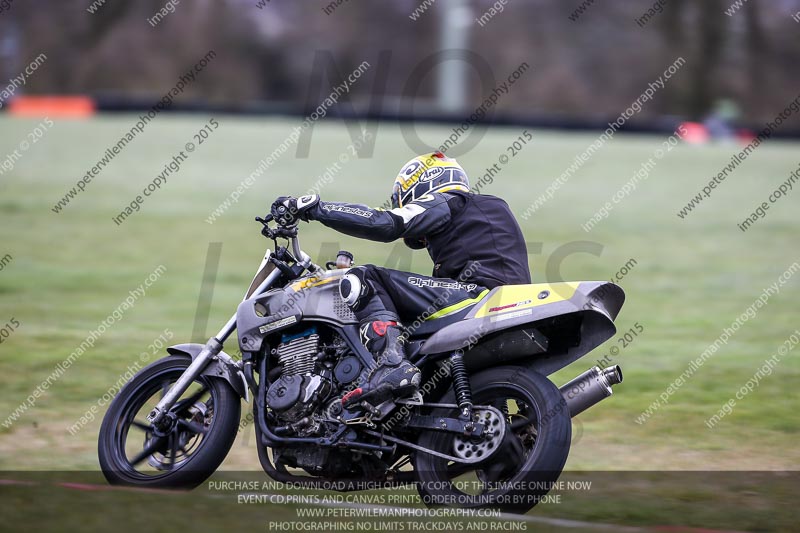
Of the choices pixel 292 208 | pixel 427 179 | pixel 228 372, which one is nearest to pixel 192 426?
pixel 228 372

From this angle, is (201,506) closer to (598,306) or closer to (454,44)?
(598,306)

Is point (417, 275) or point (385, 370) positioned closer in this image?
point (385, 370)

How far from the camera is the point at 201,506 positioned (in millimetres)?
5605

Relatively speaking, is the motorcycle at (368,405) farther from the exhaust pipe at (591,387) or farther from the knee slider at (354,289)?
the knee slider at (354,289)

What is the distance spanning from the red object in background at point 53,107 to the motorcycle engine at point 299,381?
36.4 metres

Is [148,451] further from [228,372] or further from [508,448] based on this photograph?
[508,448]

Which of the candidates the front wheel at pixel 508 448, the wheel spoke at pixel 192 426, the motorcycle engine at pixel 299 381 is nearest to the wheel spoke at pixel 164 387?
the wheel spoke at pixel 192 426

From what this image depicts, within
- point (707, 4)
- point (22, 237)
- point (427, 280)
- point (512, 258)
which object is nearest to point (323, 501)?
point (427, 280)

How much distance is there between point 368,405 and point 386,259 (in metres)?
9.77

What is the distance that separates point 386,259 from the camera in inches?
609

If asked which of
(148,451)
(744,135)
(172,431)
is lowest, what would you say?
(744,135)

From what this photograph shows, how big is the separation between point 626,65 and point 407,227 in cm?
6582

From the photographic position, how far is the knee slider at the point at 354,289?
5.93 meters

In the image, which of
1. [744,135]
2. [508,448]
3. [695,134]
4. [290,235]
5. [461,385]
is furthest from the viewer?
[744,135]
